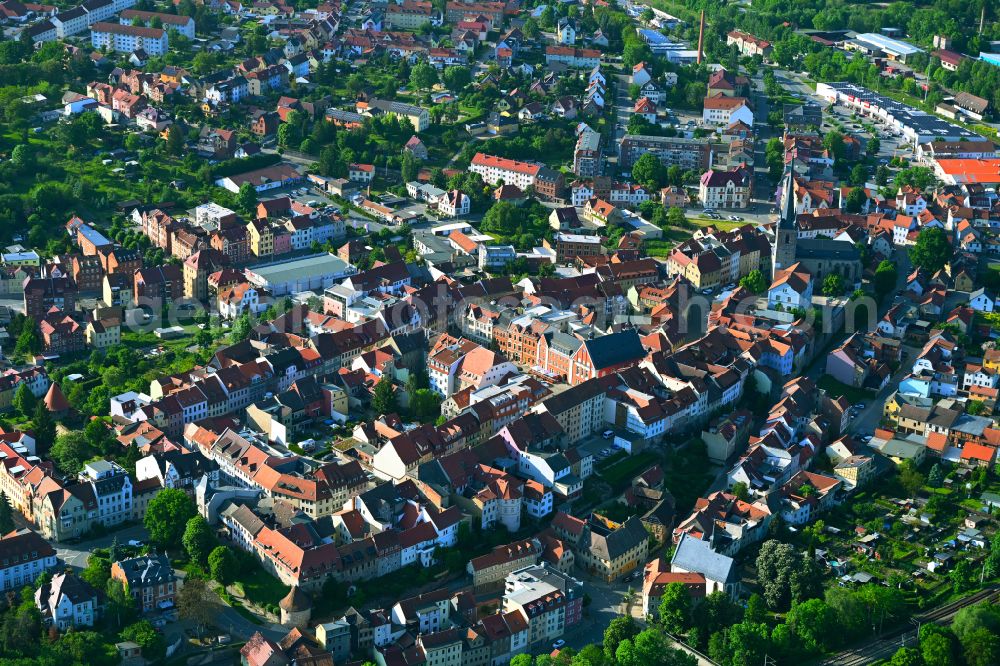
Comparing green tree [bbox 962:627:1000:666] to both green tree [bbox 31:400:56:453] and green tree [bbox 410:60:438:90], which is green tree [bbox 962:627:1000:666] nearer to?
green tree [bbox 31:400:56:453]

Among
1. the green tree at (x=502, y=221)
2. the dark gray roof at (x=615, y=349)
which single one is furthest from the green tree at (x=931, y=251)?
the green tree at (x=502, y=221)

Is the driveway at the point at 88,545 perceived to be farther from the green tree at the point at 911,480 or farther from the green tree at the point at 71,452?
the green tree at the point at 911,480

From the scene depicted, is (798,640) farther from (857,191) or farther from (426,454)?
(857,191)

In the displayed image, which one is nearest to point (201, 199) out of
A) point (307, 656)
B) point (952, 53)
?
point (307, 656)

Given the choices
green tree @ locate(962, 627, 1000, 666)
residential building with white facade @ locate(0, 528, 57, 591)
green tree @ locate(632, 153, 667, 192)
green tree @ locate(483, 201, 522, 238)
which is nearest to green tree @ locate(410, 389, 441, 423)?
residential building with white facade @ locate(0, 528, 57, 591)

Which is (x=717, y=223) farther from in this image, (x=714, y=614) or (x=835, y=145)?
(x=714, y=614)

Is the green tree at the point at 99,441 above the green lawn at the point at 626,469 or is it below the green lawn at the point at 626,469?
above
